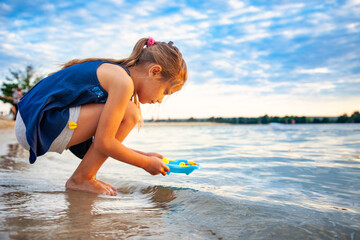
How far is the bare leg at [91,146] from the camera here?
5.43 feet

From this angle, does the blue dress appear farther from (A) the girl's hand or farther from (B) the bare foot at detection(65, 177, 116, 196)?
(A) the girl's hand

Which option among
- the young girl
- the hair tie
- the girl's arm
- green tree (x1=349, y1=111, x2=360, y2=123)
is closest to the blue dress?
the young girl

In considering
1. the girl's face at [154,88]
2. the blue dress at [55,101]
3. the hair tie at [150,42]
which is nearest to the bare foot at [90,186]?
the blue dress at [55,101]

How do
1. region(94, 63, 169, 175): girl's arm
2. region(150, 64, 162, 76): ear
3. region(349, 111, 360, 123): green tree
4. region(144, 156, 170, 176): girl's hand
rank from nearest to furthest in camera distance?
region(94, 63, 169, 175): girl's arm
region(144, 156, 170, 176): girl's hand
region(150, 64, 162, 76): ear
region(349, 111, 360, 123): green tree

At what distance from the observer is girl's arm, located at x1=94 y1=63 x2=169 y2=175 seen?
151 centimetres

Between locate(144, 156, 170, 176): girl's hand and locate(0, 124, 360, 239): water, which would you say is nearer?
locate(0, 124, 360, 239): water

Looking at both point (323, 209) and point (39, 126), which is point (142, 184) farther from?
point (323, 209)

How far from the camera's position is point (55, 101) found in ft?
5.30

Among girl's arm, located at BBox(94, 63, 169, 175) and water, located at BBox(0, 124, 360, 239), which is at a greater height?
girl's arm, located at BBox(94, 63, 169, 175)

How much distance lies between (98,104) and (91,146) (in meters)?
0.28

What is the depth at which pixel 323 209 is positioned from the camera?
1470 millimetres

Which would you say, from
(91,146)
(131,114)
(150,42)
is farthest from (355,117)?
(91,146)

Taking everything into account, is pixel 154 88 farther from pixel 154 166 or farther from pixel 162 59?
pixel 154 166

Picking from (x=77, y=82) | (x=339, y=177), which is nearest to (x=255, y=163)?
(x=339, y=177)
